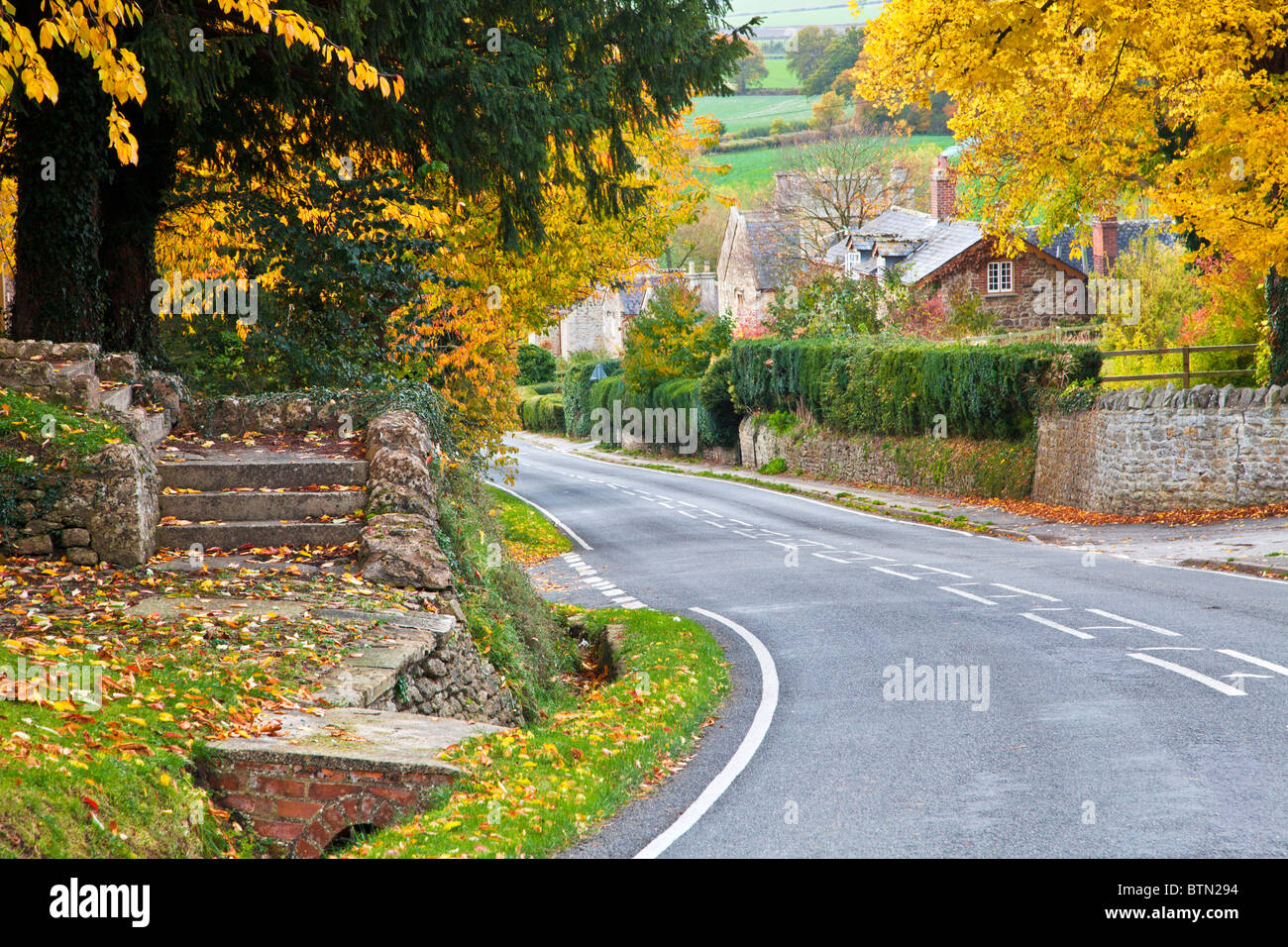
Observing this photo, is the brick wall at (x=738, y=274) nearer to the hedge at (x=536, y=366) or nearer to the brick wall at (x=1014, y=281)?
the hedge at (x=536, y=366)

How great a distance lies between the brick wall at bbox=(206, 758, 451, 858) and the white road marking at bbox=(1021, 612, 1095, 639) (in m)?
8.35

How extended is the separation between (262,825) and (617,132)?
12.8 metres

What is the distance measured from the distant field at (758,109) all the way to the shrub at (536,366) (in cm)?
4503

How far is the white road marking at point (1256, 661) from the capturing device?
10.2m

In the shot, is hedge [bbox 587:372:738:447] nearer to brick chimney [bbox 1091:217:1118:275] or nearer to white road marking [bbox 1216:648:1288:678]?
brick chimney [bbox 1091:217:1118:275]

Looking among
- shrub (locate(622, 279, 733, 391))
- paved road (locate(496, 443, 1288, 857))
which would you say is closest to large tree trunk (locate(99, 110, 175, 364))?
paved road (locate(496, 443, 1288, 857))

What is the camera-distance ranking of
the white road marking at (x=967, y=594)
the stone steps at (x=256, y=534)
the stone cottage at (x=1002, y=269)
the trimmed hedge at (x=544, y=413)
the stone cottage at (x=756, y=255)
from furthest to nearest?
1. the trimmed hedge at (x=544, y=413)
2. the stone cottage at (x=756, y=255)
3. the stone cottage at (x=1002, y=269)
4. the white road marking at (x=967, y=594)
5. the stone steps at (x=256, y=534)

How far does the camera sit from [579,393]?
229 ft

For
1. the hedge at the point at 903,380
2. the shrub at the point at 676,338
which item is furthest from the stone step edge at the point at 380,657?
the shrub at the point at 676,338

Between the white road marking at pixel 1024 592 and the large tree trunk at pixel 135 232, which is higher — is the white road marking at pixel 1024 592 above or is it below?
below

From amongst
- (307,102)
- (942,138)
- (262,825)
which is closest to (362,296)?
(307,102)

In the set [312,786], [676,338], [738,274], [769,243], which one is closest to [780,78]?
[738,274]

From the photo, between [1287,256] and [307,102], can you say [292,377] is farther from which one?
[1287,256]
